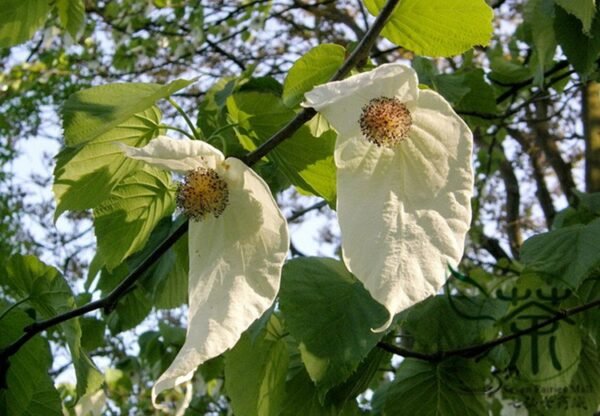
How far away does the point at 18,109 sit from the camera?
4465 mm

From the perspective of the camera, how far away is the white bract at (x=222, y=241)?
1.90 feet

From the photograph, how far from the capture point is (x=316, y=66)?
772 mm

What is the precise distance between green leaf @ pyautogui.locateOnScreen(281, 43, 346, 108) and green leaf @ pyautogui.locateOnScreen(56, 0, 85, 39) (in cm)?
87

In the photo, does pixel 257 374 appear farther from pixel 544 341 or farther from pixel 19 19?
pixel 19 19

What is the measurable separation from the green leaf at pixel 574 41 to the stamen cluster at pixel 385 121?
633 millimetres

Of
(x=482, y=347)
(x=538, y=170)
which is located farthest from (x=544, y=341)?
(x=538, y=170)

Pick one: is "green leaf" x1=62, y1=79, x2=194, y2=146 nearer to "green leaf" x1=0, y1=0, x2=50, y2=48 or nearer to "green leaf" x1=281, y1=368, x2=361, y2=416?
"green leaf" x1=0, y1=0, x2=50, y2=48

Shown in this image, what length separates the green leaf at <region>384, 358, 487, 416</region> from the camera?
3.48 feet

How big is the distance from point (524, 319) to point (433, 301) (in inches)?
5.7

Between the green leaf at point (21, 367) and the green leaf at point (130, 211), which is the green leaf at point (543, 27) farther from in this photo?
the green leaf at point (21, 367)

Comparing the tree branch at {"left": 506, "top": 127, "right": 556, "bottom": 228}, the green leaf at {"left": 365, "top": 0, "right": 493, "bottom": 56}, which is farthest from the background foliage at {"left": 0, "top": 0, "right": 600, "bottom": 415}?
the tree branch at {"left": 506, "top": 127, "right": 556, "bottom": 228}

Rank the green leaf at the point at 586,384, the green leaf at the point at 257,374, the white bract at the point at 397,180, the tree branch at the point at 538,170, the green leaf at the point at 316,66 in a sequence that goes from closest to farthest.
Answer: the white bract at the point at 397,180 → the green leaf at the point at 316,66 → the green leaf at the point at 257,374 → the green leaf at the point at 586,384 → the tree branch at the point at 538,170

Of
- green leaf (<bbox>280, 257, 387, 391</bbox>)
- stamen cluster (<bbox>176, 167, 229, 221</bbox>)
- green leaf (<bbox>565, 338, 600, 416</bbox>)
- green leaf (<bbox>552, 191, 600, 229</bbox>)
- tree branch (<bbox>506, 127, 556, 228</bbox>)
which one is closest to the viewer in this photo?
stamen cluster (<bbox>176, 167, 229, 221</bbox>)

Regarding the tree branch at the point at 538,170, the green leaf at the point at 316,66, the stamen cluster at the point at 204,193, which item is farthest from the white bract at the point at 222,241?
the tree branch at the point at 538,170
